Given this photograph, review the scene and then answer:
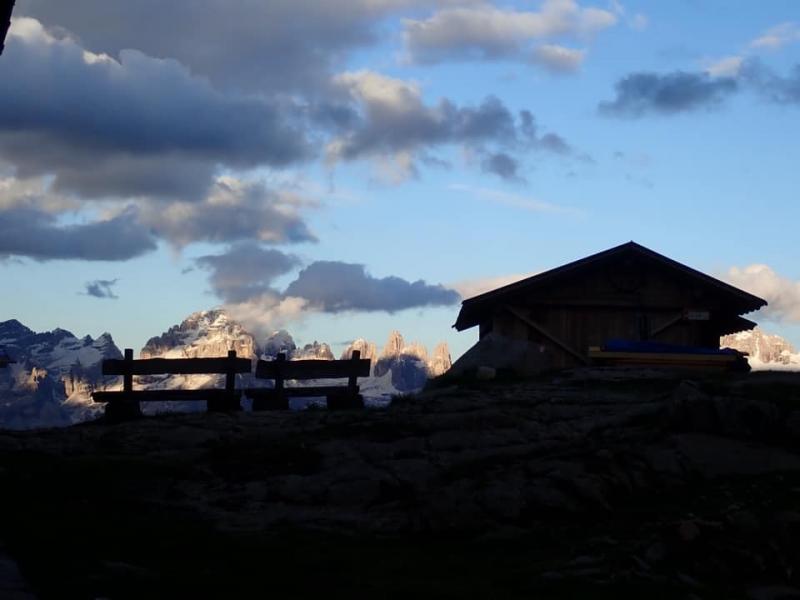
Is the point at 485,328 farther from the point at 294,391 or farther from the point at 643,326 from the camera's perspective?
the point at 294,391

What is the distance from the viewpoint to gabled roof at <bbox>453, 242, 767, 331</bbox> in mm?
39188

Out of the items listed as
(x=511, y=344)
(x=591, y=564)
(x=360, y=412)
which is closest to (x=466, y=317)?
(x=511, y=344)

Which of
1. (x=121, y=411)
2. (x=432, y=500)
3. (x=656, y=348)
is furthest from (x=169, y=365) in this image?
(x=656, y=348)

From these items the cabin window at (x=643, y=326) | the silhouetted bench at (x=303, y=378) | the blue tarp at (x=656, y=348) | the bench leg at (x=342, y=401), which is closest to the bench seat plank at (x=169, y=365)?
the silhouetted bench at (x=303, y=378)

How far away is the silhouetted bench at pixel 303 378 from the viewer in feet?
99.2

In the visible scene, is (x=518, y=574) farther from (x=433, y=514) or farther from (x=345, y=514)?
(x=345, y=514)

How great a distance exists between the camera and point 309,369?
1233 inches

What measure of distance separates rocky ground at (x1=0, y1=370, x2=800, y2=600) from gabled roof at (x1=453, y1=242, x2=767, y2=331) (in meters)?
12.7

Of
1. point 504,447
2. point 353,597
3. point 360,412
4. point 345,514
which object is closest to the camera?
point 353,597

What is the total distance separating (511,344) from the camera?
3894 cm

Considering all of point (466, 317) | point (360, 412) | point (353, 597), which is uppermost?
point (466, 317)

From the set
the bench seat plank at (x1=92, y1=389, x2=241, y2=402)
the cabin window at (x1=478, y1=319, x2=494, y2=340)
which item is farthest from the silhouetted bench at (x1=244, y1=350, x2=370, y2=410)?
the cabin window at (x1=478, y1=319, x2=494, y2=340)

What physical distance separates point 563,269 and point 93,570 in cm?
2802

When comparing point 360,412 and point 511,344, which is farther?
point 511,344
